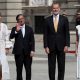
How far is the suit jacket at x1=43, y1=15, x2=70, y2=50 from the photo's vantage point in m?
12.0

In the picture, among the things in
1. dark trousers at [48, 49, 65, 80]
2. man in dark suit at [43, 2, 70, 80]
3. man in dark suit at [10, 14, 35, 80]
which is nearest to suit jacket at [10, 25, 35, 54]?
man in dark suit at [10, 14, 35, 80]

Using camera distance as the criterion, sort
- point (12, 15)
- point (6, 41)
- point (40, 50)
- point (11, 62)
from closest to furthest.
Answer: point (6, 41)
point (11, 62)
point (40, 50)
point (12, 15)

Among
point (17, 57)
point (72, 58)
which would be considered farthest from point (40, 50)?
point (17, 57)

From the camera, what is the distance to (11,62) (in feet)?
63.2

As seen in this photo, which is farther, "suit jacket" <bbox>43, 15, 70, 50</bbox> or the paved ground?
the paved ground

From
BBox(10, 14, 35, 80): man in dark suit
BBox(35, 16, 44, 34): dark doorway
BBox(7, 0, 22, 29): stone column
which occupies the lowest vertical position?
BBox(35, 16, 44, 34): dark doorway

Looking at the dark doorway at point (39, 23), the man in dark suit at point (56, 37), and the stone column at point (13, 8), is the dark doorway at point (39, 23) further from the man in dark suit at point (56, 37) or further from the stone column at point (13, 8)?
the man in dark suit at point (56, 37)

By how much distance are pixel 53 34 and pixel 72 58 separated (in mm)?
8644

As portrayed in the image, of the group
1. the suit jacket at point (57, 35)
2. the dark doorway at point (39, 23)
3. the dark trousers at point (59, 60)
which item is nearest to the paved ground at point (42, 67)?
the dark trousers at point (59, 60)

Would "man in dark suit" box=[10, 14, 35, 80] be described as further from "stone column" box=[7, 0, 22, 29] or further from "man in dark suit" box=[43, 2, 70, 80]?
"stone column" box=[7, 0, 22, 29]

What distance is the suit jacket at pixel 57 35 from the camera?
12.0m

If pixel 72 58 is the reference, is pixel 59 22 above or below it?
above

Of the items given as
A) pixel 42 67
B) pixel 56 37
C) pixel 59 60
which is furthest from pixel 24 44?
pixel 42 67

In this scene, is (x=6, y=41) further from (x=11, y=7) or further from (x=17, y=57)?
(x=11, y=7)
